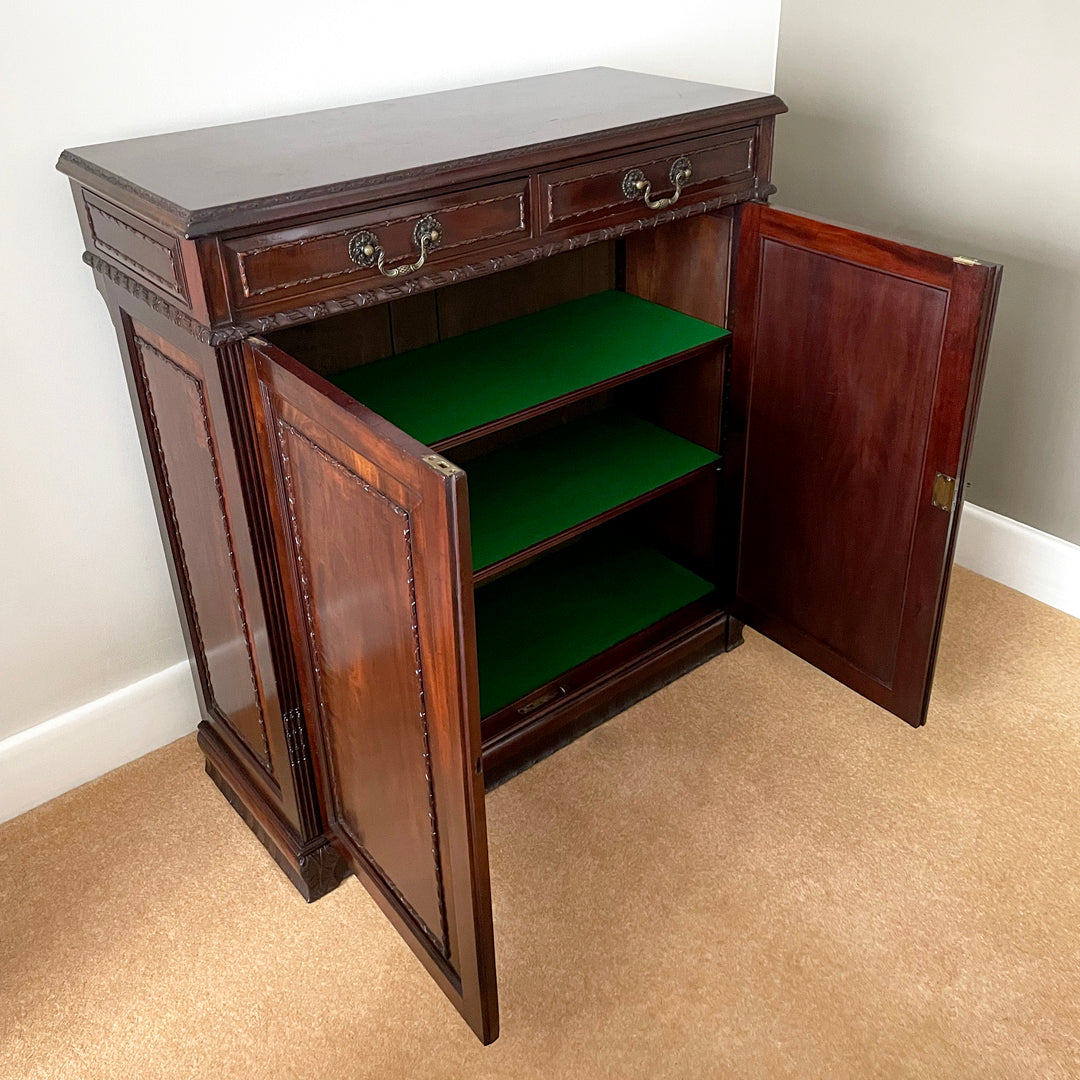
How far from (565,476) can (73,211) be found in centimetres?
77

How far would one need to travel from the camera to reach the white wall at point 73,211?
4.17ft

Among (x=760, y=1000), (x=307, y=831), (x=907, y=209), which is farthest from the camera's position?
(x=907, y=209)

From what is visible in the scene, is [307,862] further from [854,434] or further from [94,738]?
[854,434]

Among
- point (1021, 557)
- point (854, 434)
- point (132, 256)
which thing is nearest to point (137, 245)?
point (132, 256)

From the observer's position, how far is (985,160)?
1848mm

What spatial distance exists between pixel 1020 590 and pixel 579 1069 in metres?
1.31

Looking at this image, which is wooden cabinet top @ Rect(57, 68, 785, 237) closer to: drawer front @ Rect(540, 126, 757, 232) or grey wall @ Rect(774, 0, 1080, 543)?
drawer front @ Rect(540, 126, 757, 232)

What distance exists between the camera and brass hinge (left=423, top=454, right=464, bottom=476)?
870 millimetres

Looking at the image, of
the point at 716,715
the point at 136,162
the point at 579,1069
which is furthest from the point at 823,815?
the point at 136,162

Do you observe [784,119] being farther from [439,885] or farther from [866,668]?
[439,885]

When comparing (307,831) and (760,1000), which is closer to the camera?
(760,1000)

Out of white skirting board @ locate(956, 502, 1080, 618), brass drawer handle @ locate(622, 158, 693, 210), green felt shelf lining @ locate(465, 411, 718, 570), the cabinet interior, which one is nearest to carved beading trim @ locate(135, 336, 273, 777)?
the cabinet interior

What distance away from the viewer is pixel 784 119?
2.14 metres

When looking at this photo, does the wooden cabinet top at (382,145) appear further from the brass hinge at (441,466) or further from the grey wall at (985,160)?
the grey wall at (985,160)
